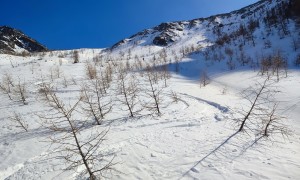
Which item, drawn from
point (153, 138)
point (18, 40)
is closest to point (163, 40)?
point (18, 40)

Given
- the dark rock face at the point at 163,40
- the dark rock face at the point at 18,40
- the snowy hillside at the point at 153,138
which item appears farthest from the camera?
the dark rock face at the point at 163,40

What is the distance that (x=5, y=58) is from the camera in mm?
36344

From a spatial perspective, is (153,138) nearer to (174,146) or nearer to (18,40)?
(174,146)

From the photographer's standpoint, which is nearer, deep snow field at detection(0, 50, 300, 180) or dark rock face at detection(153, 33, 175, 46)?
deep snow field at detection(0, 50, 300, 180)

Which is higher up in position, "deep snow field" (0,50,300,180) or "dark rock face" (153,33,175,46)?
"dark rock face" (153,33,175,46)

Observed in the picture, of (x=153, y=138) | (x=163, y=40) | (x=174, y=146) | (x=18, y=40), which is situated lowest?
(x=174, y=146)

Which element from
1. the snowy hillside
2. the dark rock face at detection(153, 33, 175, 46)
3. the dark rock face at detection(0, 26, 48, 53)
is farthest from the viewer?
the dark rock face at detection(153, 33, 175, 46)

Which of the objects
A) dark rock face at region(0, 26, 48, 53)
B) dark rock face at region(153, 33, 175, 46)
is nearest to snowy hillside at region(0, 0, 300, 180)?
dark rock face at region(0, 26, 48, 53)

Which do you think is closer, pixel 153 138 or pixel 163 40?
pixel 153 138

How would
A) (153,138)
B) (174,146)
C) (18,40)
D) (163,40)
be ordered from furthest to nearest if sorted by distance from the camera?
(163,40) → (18,40) → (153,138) → (174,146)

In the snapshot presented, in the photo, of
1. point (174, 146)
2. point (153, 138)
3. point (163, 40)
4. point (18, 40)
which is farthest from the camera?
point (163, 40)

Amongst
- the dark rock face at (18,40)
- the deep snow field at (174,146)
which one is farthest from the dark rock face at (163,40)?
the deep snow field at (174,146)

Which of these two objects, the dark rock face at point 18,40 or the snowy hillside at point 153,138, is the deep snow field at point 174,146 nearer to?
the snowy hillside at point 153,138

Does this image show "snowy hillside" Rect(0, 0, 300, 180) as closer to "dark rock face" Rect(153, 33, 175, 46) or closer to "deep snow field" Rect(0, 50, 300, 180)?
"deep snow field" Rect(0, 50, 300, 180)
